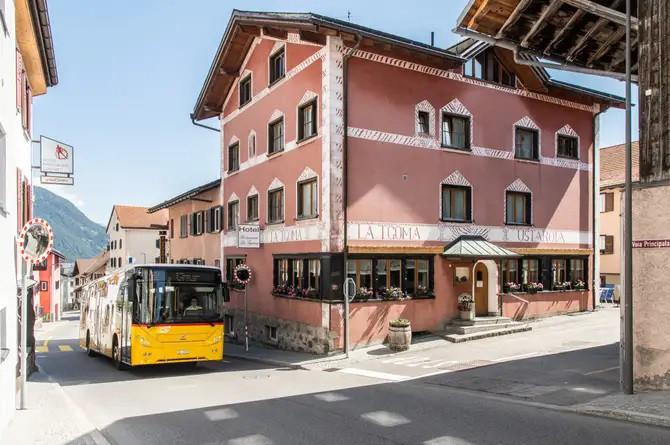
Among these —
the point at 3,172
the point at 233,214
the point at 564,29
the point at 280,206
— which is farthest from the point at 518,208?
the point at 3,172

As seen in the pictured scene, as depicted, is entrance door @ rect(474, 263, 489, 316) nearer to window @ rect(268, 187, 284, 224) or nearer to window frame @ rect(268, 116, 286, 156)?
window @ rect(268, 187, 284, 224)

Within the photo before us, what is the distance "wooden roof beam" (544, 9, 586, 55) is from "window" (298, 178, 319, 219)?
29.4ft

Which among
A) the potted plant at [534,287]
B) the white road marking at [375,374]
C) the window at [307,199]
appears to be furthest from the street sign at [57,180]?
the potted plant at [534,287]

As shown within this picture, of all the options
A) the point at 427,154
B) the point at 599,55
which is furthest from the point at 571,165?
the point at 599,55

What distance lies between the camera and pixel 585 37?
14648 millimetres

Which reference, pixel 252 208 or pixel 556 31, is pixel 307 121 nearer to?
pixel 252 208

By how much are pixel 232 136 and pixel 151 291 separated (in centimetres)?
1438

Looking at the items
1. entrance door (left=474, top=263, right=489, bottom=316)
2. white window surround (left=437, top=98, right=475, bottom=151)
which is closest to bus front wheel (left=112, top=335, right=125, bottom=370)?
entrance door (left=474, top=263, right=489, bottom=316)

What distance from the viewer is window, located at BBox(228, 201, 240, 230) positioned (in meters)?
28.8

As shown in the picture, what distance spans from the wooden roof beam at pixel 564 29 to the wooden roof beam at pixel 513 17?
3.68ft

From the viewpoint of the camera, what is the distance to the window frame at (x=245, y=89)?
27.1 meters

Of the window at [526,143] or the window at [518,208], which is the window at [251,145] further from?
the window at [526,143]

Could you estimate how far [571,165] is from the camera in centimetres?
2644

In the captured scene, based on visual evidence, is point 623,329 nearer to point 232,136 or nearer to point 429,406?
point 429,406
